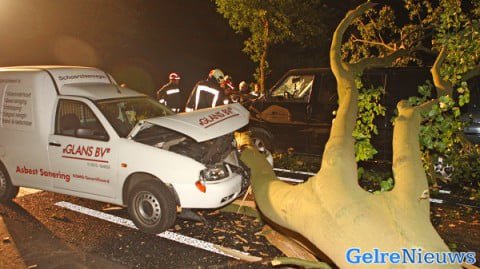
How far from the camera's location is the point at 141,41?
886 inches

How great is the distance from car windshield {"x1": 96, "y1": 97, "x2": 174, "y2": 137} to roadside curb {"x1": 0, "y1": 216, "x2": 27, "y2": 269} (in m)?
2.00

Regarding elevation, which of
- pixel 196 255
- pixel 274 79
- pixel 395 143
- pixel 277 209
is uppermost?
pixel 274 79

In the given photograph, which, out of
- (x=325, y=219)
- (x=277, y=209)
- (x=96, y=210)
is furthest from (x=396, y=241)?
Answer: (x=96, y=210)

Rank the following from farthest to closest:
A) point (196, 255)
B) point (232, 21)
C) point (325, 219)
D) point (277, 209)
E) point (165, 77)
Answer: point (165, 77) < point (232, 21) < point (196, 255) < point (277, 209) < point (325, 219)

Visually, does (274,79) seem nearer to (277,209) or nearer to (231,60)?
(231,60)

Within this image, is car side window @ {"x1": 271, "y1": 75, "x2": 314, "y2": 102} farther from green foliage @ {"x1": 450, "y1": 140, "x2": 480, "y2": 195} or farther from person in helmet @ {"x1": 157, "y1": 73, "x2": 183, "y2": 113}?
green foliage @ {"x1": 450, "y1": 140, "x2": 480, "y2": 195}

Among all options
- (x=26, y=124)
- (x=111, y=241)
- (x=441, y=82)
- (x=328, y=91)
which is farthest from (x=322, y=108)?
(x=26, y=124)

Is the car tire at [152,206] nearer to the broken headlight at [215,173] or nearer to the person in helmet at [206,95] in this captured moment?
the broken headlight at [215,173]

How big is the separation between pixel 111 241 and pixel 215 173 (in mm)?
1523

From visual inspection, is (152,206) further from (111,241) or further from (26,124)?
(26,124)

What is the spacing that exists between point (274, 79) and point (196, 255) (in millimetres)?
19005

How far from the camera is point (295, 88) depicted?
27.4 feet

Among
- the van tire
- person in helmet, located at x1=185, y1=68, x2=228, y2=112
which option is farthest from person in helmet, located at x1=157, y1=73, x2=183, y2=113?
the van tire

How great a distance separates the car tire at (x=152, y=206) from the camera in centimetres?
513
